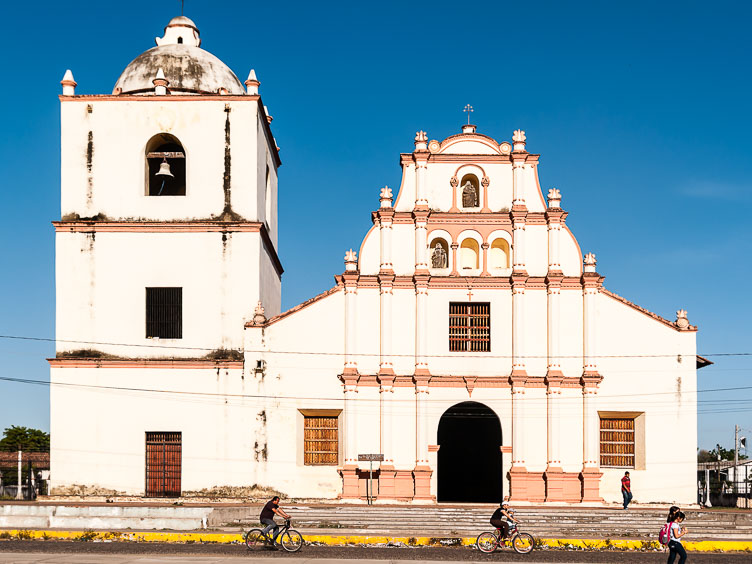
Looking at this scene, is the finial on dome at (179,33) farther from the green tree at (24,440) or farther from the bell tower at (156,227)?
the green tree at (24,440)

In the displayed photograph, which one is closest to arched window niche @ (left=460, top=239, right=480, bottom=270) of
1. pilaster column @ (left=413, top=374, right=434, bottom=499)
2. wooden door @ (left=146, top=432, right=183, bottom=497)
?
pilaster column @ (left=413, top=374, right=434, bottom=499)

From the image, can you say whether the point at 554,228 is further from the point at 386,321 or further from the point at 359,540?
the point at 359,540

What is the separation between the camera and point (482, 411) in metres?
37.8

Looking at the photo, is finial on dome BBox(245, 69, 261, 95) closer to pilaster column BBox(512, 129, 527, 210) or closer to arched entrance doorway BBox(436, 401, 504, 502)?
pilaster column BBox(512, 129, 527, 210)

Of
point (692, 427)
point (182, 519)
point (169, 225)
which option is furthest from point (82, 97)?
Result: point (692, 427)

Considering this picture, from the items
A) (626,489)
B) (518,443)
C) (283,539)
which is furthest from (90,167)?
(626,489)

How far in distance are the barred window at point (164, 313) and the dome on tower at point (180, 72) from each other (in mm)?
7676

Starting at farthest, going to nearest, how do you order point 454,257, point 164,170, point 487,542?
point 454,257
point 164,170
point 487,542

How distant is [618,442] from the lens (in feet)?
114

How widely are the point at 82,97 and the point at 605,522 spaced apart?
22.5 meters

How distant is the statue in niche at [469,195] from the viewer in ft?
118

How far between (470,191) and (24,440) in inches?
2019

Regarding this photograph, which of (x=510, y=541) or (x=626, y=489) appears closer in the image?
(x=510, y=541)

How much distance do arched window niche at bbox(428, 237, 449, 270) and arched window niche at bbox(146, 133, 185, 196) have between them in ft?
30.7
